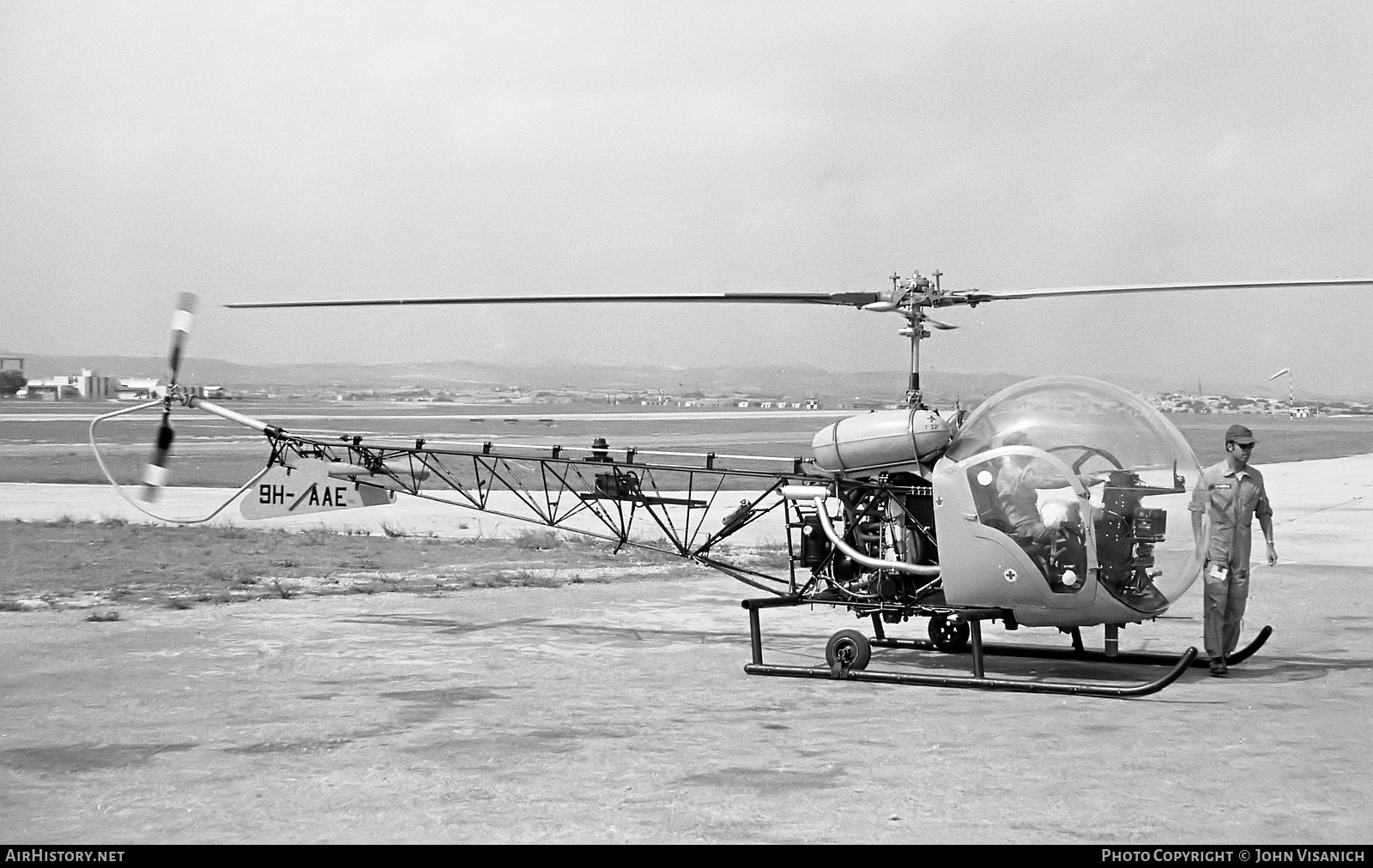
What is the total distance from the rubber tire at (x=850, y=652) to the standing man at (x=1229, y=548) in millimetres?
2751

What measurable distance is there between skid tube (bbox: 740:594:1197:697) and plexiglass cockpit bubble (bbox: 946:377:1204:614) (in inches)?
Result: 26.6

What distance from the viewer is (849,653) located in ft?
32.7

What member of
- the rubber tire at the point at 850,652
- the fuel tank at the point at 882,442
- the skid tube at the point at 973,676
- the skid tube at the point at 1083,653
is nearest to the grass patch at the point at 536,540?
the skid tube at the point at 1083,653

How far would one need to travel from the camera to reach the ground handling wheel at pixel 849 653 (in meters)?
9.94

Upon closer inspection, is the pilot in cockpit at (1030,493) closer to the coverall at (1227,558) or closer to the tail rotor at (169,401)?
the coverall at (1227,558)

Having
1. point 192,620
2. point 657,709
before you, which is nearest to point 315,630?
point 192,620

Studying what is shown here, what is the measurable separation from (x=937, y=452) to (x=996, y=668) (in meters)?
2.03

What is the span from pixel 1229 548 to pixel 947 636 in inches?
101

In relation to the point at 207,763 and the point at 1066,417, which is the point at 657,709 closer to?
the point at 207,763

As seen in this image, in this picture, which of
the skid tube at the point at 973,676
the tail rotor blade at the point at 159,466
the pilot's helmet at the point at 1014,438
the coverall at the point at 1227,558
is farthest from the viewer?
the tail rotor blade at the point at 159,466

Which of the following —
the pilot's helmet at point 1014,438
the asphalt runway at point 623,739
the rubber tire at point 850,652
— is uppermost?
the pilot's helmet at point 1014,438

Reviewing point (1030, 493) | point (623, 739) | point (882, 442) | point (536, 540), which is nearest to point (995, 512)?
point (1030, 493)

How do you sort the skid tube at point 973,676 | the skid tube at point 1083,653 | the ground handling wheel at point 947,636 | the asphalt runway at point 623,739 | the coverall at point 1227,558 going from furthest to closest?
the ground handling wheel at point 947,636
the skid tube at point 1083,653
the coverall at point 1227,558
the skid tube at point 973,676
the asphalt runway at point 623,739

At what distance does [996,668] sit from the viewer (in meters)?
10.6
